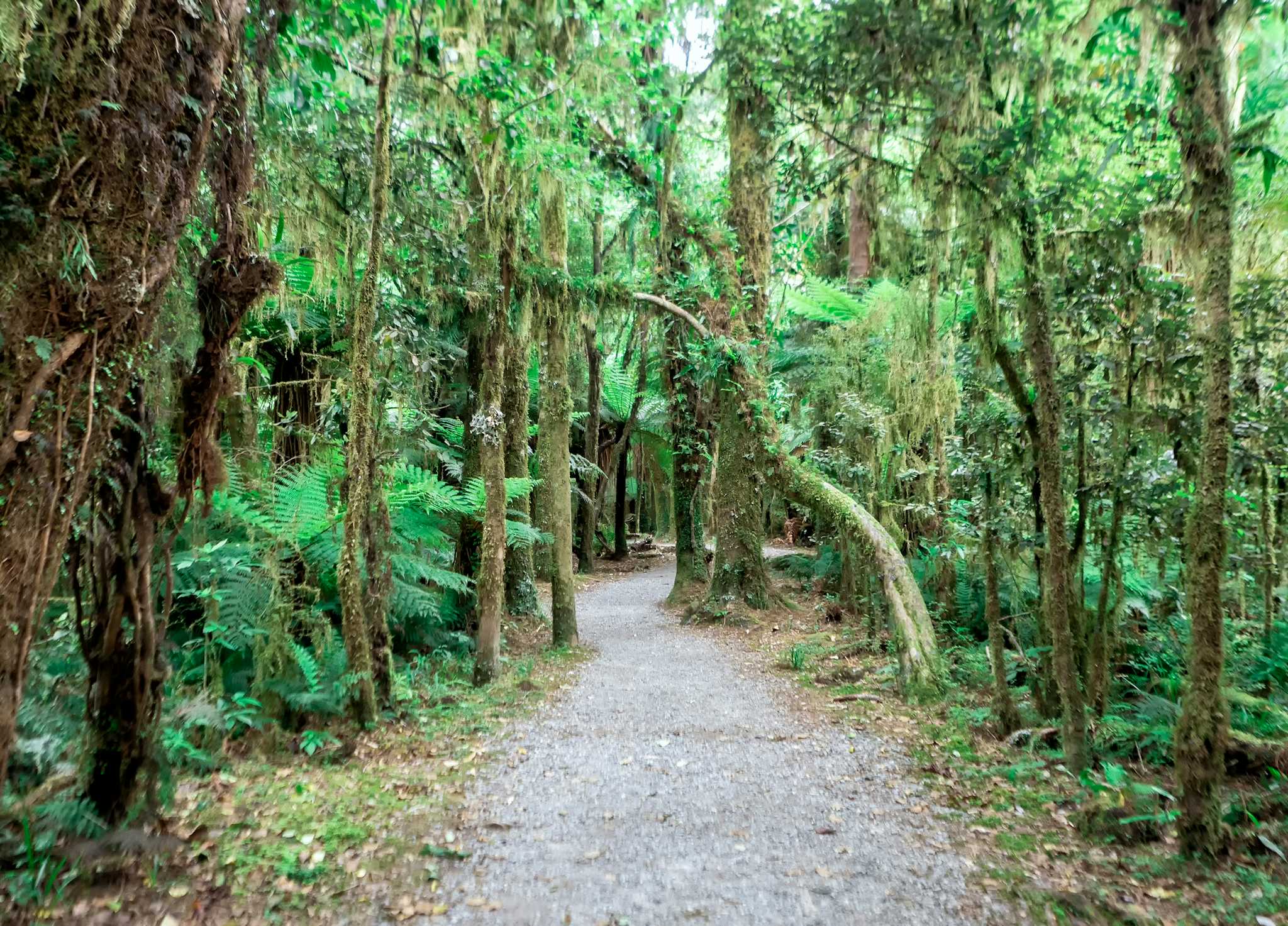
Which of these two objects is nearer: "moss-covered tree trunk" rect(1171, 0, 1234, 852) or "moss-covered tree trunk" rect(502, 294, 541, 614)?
"moss-covered tree trunk" rect(1171, 0, 1234, 852)

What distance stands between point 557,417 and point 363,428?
14.1 feet

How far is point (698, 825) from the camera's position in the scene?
14.6 feet

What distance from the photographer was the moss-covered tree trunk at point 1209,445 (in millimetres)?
3670

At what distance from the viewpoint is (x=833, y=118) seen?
623 centimetres

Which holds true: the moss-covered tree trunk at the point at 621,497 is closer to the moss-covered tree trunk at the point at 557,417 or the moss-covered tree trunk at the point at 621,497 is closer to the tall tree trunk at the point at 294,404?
the moss-covered tree trunk at the point at 557,417

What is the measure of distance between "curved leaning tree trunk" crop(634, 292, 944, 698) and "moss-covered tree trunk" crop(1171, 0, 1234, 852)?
3591 mm

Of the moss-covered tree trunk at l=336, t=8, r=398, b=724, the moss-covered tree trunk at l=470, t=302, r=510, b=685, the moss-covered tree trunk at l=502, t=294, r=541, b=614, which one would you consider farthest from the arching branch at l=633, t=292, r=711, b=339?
the moss-covered tree trunk at l=336, t=8, r=398, b=724

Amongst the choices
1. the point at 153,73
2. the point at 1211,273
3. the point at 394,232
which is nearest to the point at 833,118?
the point at 1211,273

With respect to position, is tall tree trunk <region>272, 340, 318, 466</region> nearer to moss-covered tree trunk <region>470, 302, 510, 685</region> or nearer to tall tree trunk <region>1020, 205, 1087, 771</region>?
moss-covered tree trunk <region>470, 302, 510, 685</region>

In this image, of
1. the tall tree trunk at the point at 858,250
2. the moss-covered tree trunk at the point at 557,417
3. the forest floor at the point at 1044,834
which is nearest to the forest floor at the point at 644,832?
the forest floor at the point at 1044,834

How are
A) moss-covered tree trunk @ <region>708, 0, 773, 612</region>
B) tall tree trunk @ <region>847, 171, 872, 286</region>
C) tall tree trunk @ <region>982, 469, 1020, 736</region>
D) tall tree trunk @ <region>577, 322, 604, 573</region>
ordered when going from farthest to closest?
tall tree trunk @ <region>577, 322, 604, 573</region>, tall tree trunk @ <region>847, 171, 872, 286</region>, moss-covered tree trunk @ <region>708, 0, 773, 612</region>, tall tree trunk @ <region>982, 469, 1020, 736</region>

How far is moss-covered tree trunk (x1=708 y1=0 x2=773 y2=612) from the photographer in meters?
11.2

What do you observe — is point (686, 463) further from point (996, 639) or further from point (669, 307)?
point (996, 639)

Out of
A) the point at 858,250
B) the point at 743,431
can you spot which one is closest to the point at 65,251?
the point at 743,431
